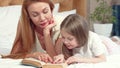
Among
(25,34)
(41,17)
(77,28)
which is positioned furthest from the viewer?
(25,34)

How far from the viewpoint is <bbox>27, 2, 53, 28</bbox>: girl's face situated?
1.61 metres

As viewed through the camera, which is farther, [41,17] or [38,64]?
[41,17]

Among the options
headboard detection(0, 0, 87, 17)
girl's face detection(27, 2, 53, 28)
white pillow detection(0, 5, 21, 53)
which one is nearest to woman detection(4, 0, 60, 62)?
girl's face detection(27, 2, 53, 28)

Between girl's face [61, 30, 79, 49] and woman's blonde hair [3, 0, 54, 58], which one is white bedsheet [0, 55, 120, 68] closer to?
girl's face [61, 30, 79, 49]

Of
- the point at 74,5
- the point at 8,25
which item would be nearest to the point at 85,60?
the point at 8,25

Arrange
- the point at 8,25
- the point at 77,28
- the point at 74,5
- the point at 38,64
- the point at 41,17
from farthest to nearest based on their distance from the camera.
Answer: the point at 74,5 < the point at 8,25 < the point at 41,17 < the point at 77,28 < the point at 38,64

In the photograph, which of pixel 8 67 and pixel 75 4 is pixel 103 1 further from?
pixel 8 67

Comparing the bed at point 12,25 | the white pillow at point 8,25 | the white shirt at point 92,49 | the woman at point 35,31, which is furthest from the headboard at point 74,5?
the white shirt at point 92,49

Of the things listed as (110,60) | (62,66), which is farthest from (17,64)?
(110,60)

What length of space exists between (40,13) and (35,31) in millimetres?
180

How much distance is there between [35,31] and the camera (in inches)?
68.6

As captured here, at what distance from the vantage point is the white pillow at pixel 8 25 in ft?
7.39

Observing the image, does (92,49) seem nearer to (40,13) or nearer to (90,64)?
(90,64)

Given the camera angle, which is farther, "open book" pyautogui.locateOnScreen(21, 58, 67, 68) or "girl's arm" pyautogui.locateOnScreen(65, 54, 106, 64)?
"girl's arm" pyautogui.locateOnScreen(65, 54, 106, 64)
